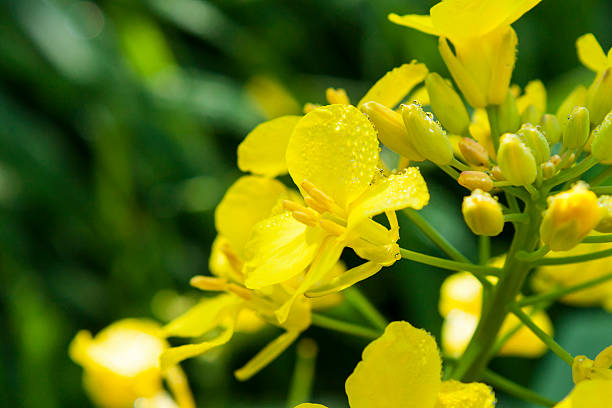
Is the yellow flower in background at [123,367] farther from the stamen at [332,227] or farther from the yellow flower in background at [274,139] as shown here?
the stamen at [332,227]

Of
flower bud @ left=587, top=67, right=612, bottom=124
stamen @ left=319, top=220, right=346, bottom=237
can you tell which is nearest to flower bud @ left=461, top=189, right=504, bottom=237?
stamen @ left=319, top=220, right=346, bottom=237

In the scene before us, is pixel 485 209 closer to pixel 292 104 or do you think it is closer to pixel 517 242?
pixel 517 242

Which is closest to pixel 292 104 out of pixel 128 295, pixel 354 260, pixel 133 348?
pixel 354 260

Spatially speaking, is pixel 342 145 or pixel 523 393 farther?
pixel 523 393

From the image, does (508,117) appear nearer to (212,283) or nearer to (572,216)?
(572,216)

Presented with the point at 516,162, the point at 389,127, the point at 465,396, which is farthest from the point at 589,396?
the point at 389,127
